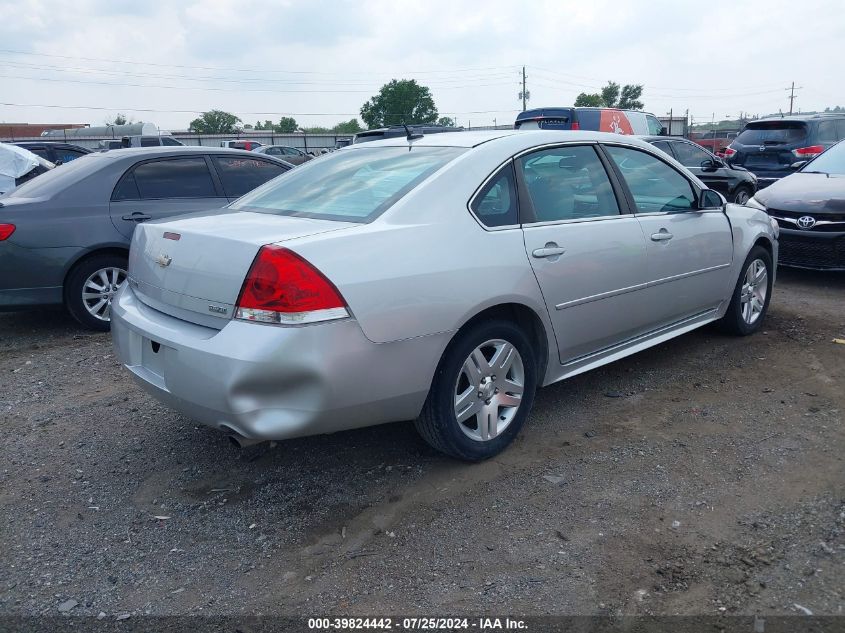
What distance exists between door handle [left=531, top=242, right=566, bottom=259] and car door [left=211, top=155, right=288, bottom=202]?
398 centimetres

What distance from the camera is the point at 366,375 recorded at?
9.71 ft

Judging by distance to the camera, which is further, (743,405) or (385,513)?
(743,405)

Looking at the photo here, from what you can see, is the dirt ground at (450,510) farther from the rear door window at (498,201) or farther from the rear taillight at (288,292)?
the rear door window at (498,201)

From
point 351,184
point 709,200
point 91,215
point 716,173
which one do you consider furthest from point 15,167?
point 716,173

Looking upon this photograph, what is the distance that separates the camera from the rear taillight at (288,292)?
281 cm

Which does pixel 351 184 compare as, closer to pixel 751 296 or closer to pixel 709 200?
pixel 709 200

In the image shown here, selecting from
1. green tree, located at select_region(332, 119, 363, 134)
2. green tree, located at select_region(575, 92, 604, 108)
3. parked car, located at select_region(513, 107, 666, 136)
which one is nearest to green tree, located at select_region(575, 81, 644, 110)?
green tree, located at select_region(575, 92, 604, 108)

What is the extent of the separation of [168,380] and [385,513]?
3.67 feet

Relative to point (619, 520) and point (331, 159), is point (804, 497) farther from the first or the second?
point (331, 159)

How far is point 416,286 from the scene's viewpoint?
3.07 meters

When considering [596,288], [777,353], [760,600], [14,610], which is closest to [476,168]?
[596,288]

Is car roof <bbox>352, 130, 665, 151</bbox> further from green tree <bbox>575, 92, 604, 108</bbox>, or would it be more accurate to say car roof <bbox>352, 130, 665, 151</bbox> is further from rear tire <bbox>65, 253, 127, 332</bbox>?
green tree <bbox>575, 92, 604, 108</bbox>

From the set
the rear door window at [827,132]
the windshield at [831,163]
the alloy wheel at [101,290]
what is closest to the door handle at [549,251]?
the alloy wheel at [101,290]

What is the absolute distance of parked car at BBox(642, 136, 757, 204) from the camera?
38.9 ft
